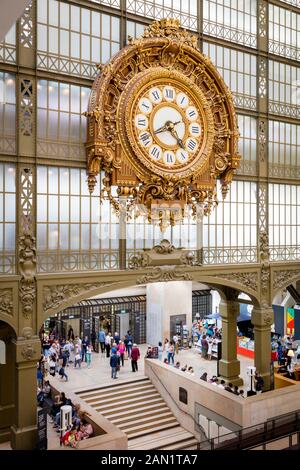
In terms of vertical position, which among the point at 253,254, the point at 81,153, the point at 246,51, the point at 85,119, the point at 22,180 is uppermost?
the point at 246,51

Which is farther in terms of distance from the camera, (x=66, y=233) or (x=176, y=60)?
(x=176, y=60)

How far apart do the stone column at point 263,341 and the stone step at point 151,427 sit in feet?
14.7

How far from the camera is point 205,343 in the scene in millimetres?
25562

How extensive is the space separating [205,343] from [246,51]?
1544 cm

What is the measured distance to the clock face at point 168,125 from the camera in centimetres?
1658

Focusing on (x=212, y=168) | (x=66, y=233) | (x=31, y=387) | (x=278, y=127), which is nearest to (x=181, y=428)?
(x=31, y=387)

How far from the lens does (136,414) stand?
1847 centimetres

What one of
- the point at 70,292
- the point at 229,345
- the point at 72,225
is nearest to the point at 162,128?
the point at 72,225

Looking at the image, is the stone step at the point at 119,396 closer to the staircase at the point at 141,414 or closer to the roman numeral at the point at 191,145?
the staircase at the point at 141,414

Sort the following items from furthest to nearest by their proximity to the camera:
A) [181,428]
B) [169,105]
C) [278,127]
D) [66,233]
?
[278,127] < [181,428] < [169,105] < [66,233]

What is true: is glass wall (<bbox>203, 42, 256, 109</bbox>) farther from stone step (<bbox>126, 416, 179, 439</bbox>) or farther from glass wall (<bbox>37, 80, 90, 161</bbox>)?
stone step (<bbox>126, 416, 179, 439</bbox>)

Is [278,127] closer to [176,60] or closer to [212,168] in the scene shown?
[212,168]

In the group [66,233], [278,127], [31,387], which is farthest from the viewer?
[278,127]

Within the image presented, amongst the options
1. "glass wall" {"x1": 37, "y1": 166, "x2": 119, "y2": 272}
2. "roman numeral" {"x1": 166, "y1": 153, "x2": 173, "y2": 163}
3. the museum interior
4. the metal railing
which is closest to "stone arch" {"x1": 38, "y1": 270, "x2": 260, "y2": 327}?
the museum interior
